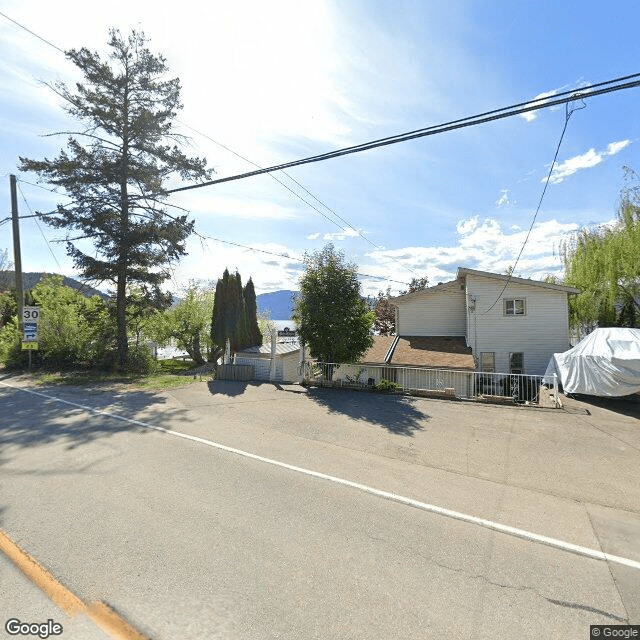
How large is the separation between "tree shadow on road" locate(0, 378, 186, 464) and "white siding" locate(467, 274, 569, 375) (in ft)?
52.6

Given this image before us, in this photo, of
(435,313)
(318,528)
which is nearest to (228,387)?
(318,528)

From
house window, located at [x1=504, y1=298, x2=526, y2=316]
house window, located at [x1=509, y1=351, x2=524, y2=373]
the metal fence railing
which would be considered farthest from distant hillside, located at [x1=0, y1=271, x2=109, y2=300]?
house window, located at [x1=509, y1=351, x2=524, y2=373]

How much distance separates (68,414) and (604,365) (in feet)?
51.4

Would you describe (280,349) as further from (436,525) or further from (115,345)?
(436,525)

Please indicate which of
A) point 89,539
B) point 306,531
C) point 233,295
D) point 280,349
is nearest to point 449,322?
point 280,349

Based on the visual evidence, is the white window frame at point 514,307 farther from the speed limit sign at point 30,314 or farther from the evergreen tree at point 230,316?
the speed limit sign at point 30,314

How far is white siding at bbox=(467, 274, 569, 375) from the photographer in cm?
1877

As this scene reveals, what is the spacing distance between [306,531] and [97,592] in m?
2.07

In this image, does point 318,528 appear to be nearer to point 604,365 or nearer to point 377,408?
point 377,408

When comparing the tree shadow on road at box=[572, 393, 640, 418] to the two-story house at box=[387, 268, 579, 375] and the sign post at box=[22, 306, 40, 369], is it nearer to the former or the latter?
the two-story house at box=[387, 268, 579, 375]

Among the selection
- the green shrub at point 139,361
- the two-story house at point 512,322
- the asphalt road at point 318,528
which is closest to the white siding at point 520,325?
the two-story house at point 512,322

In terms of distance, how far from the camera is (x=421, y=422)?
969cm

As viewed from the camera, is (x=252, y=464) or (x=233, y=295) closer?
(x=252, y=464)

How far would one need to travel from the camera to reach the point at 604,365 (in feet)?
37.5
